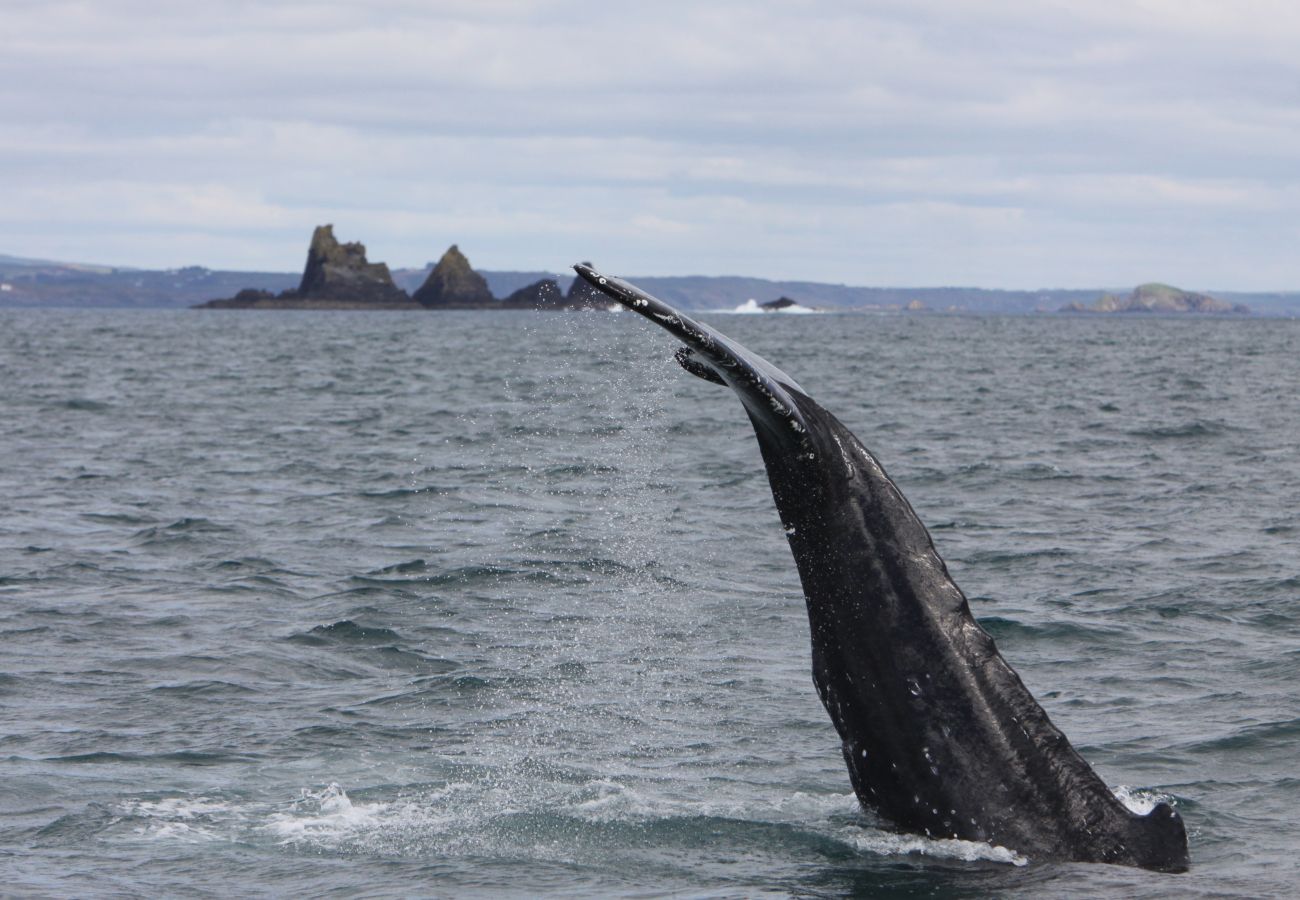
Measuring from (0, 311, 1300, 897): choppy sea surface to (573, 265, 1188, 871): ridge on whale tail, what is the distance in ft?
1.36

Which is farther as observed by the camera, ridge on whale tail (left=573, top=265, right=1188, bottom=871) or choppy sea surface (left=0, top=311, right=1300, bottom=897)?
choppy sea surface (left=0, top=311, right=1300, bottom=897)

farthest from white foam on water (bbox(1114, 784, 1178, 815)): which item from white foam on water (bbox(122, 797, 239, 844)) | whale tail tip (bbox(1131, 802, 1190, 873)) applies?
white foam on water (bbox(122, 797, 239, 844))

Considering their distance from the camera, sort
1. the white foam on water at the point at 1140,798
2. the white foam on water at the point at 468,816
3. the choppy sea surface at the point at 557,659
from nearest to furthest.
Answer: the choppy sea surface at the point at 557,659, the white foam on water at the point at 468,816, the white foam on water at the point at 1140,798

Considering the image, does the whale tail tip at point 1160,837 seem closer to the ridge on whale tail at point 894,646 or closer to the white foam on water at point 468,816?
the ridge on whale tail at point 894,646

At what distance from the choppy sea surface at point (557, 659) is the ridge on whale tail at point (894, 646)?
42 centimetres

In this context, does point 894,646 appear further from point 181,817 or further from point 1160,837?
point 181,817

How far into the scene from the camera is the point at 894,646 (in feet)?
18.6

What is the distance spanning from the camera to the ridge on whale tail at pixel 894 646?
5672 millimetres

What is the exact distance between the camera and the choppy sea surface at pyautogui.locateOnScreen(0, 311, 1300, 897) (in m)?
7.02

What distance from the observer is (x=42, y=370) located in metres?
49.7

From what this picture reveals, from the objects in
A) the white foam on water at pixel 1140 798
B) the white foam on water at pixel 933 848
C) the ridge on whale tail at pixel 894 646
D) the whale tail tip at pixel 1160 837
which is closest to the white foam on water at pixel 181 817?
the white foam on water at pixel 933 848

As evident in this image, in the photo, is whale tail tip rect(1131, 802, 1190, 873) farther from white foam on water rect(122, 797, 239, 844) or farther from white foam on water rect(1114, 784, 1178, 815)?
white foam on water rect(122, 797, 239, 844)

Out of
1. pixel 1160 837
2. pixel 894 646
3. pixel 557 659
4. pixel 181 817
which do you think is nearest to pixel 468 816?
pixel 181 817

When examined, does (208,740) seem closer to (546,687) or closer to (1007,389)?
(546,687)
